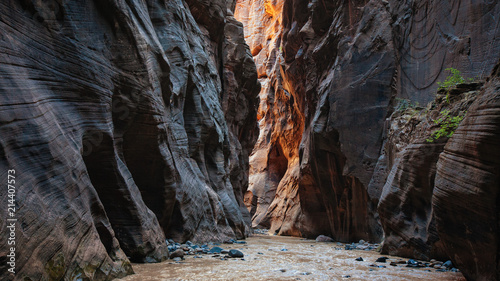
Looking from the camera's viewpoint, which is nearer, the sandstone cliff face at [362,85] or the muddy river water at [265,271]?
the muddy river water at [265,271]

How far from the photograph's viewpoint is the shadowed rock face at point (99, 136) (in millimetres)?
4148

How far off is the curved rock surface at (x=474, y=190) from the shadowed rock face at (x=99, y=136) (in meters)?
5.13

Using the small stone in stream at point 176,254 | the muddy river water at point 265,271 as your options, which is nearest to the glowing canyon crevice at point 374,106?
the muddy river water at point 265,271

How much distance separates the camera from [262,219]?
32156mm

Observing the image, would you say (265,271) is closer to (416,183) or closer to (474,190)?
(474,190)

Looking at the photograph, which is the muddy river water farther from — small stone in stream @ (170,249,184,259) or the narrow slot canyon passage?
small stone in stream @ (170,249,184,259)

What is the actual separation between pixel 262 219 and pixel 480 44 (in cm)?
2460

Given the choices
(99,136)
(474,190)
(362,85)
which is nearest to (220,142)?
(362,85)

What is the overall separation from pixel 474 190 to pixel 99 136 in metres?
6.09

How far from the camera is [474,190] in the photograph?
4.49 metres

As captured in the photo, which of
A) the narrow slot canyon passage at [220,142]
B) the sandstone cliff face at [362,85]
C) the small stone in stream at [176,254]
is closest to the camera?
the narrow slot canyon passage at [220,142]

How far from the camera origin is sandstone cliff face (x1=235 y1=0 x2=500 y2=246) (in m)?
10.4

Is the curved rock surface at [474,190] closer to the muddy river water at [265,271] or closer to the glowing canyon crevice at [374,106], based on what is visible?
the glowing canyon crevice at [374,106]

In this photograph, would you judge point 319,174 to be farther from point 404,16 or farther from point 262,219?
point 262,219
